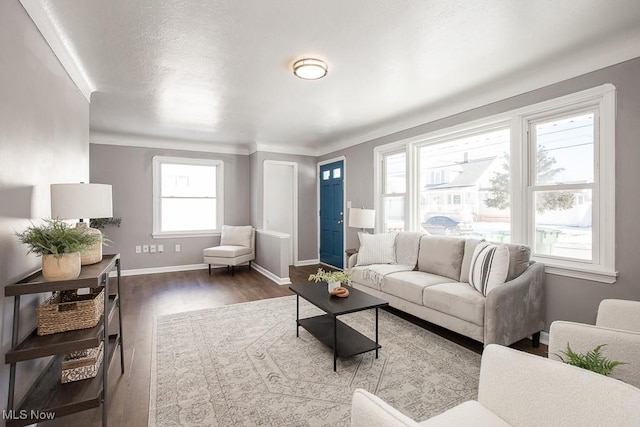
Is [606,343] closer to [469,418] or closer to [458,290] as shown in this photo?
[469,418]

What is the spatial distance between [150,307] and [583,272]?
4534mm

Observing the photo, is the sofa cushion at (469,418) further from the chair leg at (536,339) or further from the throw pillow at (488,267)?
the chair leg at (536,339)

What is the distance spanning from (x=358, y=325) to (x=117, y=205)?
15.3ft

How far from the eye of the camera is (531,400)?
1.07m

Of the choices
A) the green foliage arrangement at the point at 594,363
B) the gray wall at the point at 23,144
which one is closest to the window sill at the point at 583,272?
the green foliage arrangement at the point at 594,363

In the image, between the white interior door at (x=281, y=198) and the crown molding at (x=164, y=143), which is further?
the white interior door at (x=281, y=198)

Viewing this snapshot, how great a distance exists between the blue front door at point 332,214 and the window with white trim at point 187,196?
2.07 meters

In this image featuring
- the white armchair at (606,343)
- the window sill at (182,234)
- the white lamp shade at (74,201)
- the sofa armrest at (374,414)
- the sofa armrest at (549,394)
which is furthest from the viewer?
the window sill at (182,234)

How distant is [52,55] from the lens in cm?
221

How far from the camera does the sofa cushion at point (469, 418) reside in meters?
1.11

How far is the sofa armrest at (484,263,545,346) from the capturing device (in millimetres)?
2408

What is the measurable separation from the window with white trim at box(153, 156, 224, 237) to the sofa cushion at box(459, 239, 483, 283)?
463cm

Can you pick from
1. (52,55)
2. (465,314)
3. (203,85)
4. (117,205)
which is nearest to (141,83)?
(203,85)

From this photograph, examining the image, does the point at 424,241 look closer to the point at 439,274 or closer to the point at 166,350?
the point at 439,274
